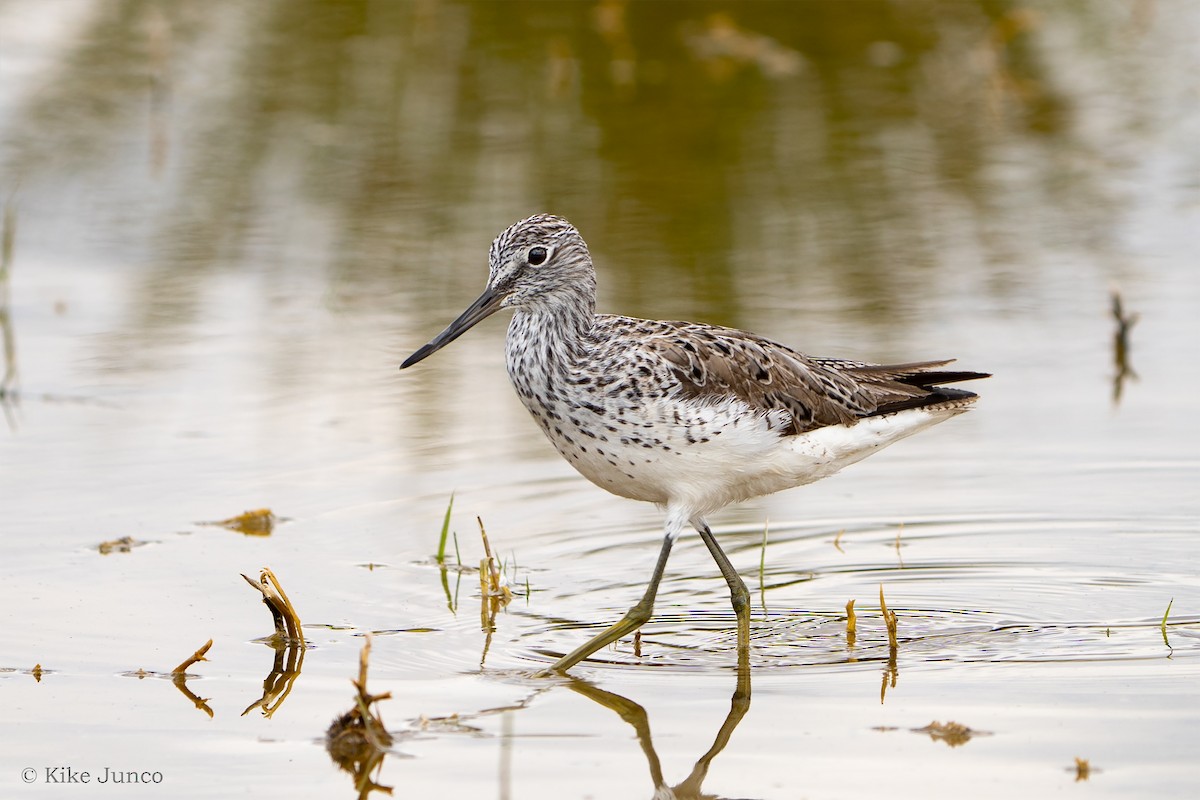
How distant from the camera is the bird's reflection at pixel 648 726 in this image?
18.8 ft

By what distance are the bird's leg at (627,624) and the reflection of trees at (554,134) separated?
156 inches

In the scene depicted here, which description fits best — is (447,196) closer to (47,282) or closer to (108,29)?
(47,282)

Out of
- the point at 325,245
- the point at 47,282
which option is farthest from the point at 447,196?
the point at 47,282

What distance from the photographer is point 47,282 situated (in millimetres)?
12086

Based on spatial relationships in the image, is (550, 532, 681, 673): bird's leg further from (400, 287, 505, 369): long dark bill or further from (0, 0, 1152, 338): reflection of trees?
(0, 0, 1152, 338): reflection of trees

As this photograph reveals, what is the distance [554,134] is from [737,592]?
8.15 meters

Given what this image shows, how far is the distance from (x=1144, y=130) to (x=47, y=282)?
8.43 metres

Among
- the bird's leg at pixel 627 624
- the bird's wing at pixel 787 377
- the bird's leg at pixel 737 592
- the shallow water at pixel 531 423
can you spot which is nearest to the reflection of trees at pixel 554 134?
the shallow water at pixel 531 423

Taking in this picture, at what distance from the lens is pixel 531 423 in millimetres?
9828

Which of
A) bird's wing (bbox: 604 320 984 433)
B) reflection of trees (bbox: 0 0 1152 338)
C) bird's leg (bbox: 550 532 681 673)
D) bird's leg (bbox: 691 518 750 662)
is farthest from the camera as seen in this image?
reflection of trees (bbox: 0 0 1152 338)

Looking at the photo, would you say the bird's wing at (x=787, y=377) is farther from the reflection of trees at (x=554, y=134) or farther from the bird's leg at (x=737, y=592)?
the reflection of trees at (x=554, y=134)

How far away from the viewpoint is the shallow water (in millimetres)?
6207

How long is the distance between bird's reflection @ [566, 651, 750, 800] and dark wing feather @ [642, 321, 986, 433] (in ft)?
3.34

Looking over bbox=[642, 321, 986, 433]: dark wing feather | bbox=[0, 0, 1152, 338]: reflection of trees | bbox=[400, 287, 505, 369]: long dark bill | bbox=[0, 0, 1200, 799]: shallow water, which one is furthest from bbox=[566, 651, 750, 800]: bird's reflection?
bbox=[0, 0, 1152, 338]: reflection of trees
